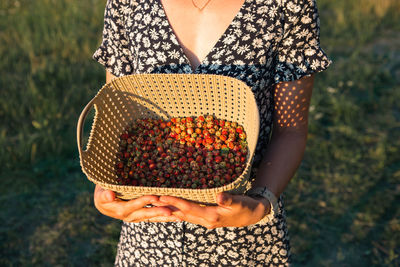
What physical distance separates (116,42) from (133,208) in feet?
2.73

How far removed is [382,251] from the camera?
355cm

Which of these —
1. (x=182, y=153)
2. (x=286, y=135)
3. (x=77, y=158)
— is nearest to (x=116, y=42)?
(x=182, y=153)

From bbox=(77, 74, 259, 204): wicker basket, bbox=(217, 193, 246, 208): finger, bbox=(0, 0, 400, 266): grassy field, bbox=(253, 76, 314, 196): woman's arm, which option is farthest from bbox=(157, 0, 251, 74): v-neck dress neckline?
bbox=(0, 0, 400, 266): grassy field

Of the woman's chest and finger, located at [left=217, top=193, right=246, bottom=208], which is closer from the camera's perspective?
finger, located at [left=217, top=193, right=246, bottom=208]

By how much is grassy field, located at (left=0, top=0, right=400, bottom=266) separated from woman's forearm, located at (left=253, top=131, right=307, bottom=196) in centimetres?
209

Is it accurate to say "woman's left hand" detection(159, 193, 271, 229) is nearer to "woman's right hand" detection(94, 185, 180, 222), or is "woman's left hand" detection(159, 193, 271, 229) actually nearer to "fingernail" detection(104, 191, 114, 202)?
"woman's right hand" detection(94, 185, 180, 222)

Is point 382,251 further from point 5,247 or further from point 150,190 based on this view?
point 5,247

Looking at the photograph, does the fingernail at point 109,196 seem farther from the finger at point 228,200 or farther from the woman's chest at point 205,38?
the woman's chest at point 205,38

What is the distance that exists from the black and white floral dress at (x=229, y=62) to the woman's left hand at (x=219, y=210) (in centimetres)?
37

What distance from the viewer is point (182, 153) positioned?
5.53 ft

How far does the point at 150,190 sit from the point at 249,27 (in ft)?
2.65

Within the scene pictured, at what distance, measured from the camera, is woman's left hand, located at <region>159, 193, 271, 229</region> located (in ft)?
4.25

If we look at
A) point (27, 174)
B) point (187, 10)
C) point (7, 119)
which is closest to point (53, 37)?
point (7, 119)

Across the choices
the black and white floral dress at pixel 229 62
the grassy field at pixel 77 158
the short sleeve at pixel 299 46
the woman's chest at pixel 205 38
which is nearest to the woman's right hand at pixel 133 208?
the black and white floral dress at pixel 229 62
